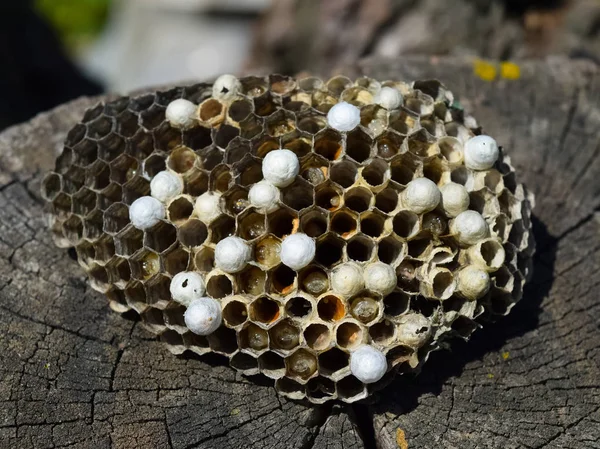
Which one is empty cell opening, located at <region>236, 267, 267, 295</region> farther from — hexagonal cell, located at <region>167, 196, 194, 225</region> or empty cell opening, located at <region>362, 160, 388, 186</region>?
empty cell opening, located at <region>362, 160, 388, 186</region>

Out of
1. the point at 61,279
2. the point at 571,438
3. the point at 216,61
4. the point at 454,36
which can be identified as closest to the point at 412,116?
the point at 571,438

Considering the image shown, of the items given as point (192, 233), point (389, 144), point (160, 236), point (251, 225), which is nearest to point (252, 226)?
point (251, 225)

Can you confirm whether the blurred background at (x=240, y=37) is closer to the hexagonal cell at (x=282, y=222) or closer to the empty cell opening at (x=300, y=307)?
the hexagonal cell at (x=282, y=222)

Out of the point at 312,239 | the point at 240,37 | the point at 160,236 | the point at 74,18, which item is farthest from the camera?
the point at 74,18

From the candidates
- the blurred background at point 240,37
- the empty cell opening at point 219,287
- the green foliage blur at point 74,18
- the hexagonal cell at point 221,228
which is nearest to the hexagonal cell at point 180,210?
the hexagonal cell at point 221,228

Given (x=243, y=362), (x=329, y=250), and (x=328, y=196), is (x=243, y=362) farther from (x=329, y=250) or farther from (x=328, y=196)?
(x=328, y=196)

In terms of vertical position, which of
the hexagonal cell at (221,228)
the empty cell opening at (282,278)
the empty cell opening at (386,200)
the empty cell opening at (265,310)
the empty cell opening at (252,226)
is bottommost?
the empty cell opening at (265,310)

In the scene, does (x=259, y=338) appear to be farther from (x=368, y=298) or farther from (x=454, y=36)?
(x=454, y=36)
